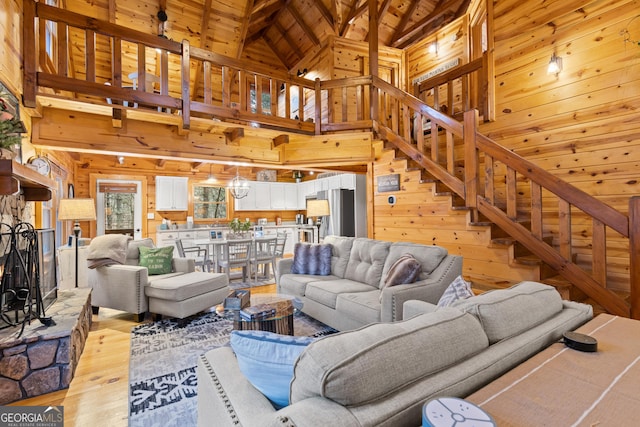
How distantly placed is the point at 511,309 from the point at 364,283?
7.13ft

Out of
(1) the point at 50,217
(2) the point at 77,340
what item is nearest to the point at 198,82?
(1) the point at 50,217

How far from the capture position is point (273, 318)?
2291 mm

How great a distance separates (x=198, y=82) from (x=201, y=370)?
6.82 meters

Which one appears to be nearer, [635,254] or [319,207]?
[635,254]

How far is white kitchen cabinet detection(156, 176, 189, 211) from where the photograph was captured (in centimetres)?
720

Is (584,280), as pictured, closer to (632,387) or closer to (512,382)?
(632,387)

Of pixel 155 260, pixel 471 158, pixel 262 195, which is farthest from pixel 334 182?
pixel 155 260

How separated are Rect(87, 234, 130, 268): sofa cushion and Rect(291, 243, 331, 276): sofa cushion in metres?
2.04

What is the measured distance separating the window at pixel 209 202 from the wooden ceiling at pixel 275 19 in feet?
10.6

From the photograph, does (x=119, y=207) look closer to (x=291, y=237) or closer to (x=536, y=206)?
(x=291, y=237)

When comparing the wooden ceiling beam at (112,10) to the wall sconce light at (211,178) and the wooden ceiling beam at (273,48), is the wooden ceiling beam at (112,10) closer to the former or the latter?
the wall sconce light at (211,178)

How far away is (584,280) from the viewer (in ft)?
8.76

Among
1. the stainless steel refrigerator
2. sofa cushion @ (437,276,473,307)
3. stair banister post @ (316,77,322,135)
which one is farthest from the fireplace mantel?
the stainless steel refrigerator

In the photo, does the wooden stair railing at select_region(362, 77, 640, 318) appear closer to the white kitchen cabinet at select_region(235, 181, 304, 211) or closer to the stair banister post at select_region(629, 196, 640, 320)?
the stair banister post at select_region(629, 196, 640, 320)
